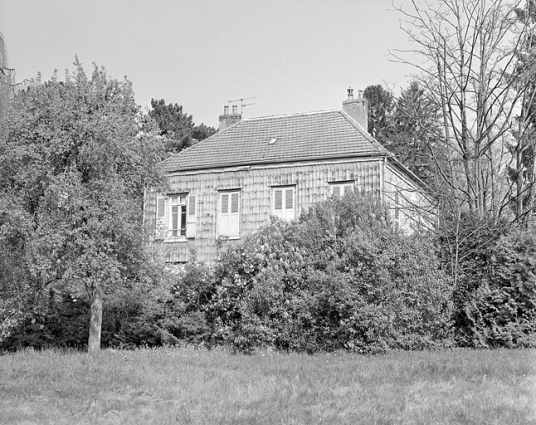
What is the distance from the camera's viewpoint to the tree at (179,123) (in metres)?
52.4

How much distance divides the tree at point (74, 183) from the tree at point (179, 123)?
32.1 meters

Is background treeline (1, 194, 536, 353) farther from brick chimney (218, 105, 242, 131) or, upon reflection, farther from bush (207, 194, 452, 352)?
brick chimney (218, 105, 242, 131)

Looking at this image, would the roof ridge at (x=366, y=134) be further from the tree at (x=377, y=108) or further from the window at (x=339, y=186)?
the tree at (x=377, y=108)

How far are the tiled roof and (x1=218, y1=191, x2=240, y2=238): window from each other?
133 centimetres

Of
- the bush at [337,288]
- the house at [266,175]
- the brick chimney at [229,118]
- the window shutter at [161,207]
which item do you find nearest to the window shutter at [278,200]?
the house at [266,175]

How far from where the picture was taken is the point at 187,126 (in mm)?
53812

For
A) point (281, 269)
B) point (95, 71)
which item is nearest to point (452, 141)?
point (281, 269)

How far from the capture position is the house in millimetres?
30312

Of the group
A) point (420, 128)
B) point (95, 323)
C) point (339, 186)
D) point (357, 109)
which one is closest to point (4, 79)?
point (95, 323)

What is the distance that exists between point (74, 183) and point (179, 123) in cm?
3517

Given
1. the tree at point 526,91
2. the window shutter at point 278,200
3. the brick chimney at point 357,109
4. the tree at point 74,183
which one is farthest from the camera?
the brick chimney at point 357,109

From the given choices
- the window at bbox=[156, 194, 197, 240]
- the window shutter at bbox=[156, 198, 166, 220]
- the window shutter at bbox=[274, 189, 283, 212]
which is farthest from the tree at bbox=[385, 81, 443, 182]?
the window shutter at bbox=[156, 198, 166, 220]

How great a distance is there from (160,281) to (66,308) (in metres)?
4.00

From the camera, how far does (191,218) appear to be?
32.3 m
